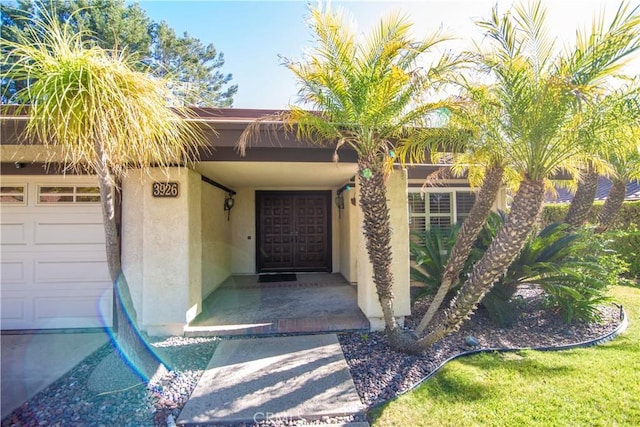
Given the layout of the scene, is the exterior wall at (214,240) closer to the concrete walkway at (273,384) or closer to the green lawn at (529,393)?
the concrete walkway at (273,384)

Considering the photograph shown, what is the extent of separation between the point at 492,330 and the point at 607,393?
6.97 feet

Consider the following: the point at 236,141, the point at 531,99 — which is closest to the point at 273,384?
the point at 236,141

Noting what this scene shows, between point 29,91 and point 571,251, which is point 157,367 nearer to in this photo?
point 29,91

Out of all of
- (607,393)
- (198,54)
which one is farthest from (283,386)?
(198,54)

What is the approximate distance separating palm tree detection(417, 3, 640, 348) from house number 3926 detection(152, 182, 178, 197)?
496cm

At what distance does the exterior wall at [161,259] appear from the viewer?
18.6 feet

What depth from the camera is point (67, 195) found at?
20.2 feet

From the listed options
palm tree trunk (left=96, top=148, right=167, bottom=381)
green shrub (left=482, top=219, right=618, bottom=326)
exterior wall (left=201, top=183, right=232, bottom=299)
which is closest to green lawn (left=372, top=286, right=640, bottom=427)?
green shrub (left=482, top=219, right=618, bottom=326)

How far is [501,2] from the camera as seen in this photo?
4062mm

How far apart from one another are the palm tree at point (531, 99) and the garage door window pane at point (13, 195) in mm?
7929

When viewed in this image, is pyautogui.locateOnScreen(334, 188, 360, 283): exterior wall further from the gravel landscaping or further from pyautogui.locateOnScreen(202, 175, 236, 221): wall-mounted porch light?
pyautogui.locateOnScreen(202, 175, 236, 221): wall-mounted porch light

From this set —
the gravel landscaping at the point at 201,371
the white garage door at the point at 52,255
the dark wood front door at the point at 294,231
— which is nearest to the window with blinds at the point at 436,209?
the dark wood front door at the point at 294,231

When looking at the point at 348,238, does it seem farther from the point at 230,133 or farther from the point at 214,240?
the point at 230,133

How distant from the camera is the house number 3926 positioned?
18.6 ft
